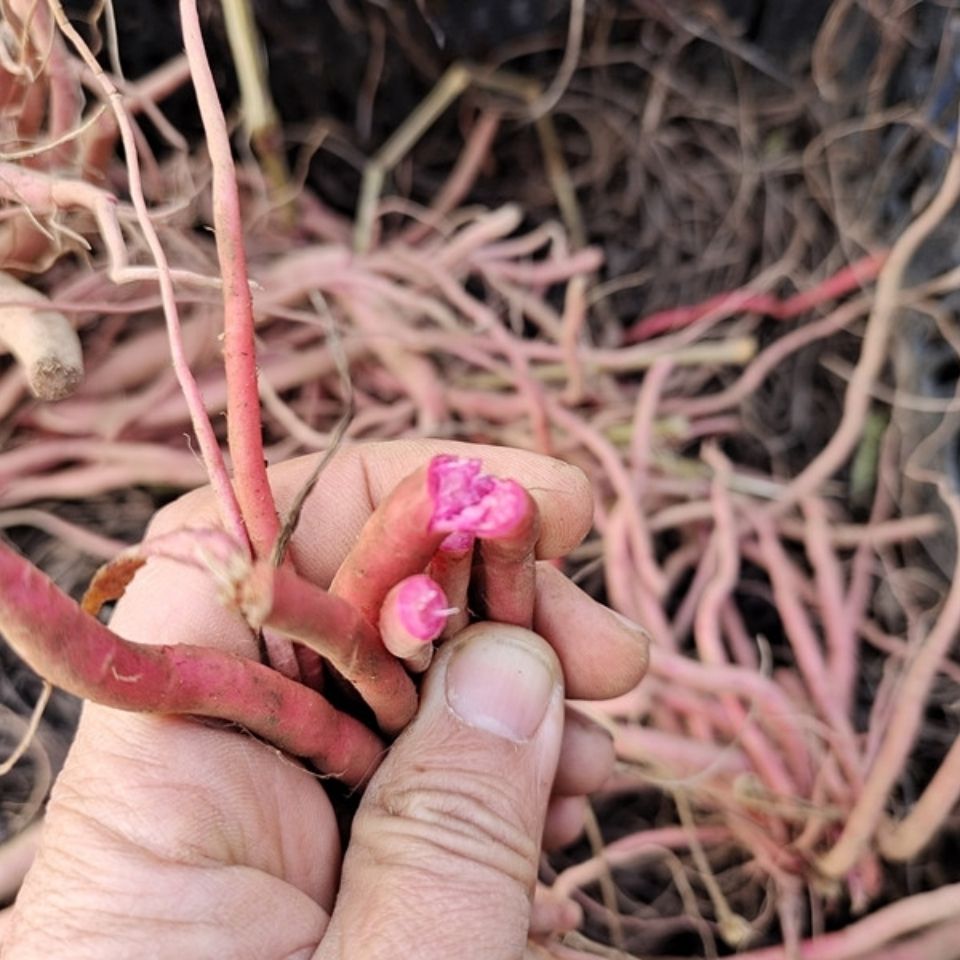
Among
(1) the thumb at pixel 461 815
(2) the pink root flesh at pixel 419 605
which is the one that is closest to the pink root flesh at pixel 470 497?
(2) the pink root flesh at pixel 419 605

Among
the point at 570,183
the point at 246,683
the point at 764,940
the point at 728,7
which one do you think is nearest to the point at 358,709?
the point at 246,683

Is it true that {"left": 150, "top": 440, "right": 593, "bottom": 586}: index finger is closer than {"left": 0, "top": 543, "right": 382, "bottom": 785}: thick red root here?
No

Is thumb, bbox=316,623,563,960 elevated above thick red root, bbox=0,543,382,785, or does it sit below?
below

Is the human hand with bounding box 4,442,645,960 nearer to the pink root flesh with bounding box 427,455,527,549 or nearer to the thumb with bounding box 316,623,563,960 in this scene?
the thumb with bounding box 316,623,563,960

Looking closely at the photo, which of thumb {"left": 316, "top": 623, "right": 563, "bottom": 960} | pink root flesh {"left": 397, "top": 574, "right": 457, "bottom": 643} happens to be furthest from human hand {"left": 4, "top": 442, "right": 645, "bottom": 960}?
pink root flesh {"left": 397, "top": 574, "right": 457, "bottom": 643}

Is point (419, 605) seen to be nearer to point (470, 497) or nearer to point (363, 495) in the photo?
point (470, 497)

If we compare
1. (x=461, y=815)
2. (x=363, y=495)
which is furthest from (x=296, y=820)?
(x=363, y=495)

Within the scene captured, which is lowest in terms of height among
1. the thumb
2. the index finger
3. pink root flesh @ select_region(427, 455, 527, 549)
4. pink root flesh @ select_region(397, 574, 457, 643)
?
the thumb

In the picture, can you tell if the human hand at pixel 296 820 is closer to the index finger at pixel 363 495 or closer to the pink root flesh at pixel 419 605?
the index finger at pixel 363 495
